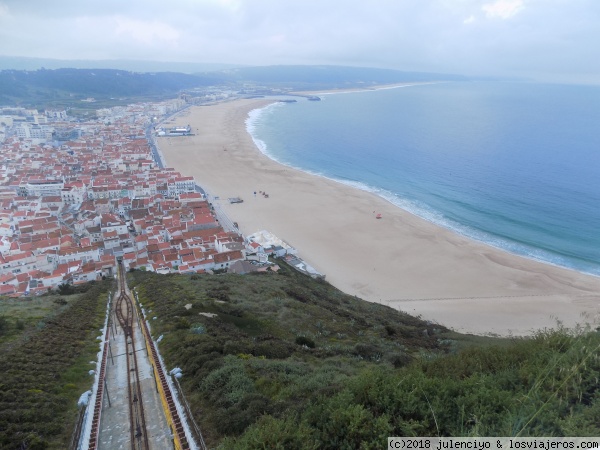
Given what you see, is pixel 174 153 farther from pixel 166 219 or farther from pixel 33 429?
pixel 33 429

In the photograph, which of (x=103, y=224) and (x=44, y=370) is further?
(x=103, y=224)

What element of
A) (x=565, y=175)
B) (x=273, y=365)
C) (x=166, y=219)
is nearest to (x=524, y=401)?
(x=273, y=365)

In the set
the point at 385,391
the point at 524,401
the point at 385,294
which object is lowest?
the point at 385,294

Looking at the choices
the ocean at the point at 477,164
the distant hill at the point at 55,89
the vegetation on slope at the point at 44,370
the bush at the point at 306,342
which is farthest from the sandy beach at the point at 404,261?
the distant hill at the point at 55,89

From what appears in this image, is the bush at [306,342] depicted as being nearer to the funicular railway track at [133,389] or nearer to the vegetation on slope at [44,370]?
the funicular railway track at [133,389]

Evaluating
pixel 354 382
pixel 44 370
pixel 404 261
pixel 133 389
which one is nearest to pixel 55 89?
pixel 404 261

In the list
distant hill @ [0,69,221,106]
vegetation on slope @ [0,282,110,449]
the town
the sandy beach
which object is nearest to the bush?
vegetation on slope @ [0,282,110,449]

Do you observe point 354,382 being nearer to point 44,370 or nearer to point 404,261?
point 44,370
